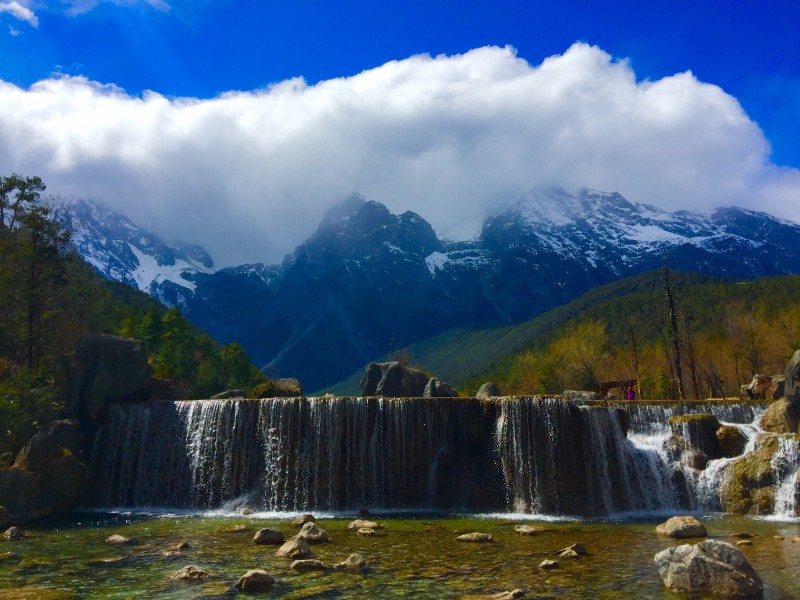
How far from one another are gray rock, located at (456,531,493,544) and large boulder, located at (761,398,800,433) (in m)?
20.7

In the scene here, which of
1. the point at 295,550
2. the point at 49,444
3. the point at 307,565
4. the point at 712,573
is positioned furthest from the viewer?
the point at 49,444

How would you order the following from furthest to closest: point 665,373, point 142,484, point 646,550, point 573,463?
1. point 665,373
2. point 142,484
3. point 573,463
4. point 646,550

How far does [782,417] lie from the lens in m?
37.2

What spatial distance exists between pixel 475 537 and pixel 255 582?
391 inches

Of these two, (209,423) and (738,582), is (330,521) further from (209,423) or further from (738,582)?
(738,582)

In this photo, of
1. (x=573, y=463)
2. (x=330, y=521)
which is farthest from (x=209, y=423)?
(x=573, y=463)

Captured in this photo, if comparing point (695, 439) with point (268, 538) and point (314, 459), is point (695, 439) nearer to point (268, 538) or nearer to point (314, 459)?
point (314, 459)

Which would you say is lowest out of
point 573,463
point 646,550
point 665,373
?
point 646,550

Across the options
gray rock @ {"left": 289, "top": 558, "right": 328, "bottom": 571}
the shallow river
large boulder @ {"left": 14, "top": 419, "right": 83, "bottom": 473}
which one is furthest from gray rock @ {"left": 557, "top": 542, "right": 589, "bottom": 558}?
large boulder @ {"left": 14, "top": 419, "right": 83, "bottom": 473}

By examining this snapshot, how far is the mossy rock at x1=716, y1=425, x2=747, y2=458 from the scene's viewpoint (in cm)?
3603

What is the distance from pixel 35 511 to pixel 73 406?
9.56m

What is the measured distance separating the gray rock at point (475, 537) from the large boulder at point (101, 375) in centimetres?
2640

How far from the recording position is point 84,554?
23.4 metres

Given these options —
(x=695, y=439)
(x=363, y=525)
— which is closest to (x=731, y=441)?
(x=695, y=439)
